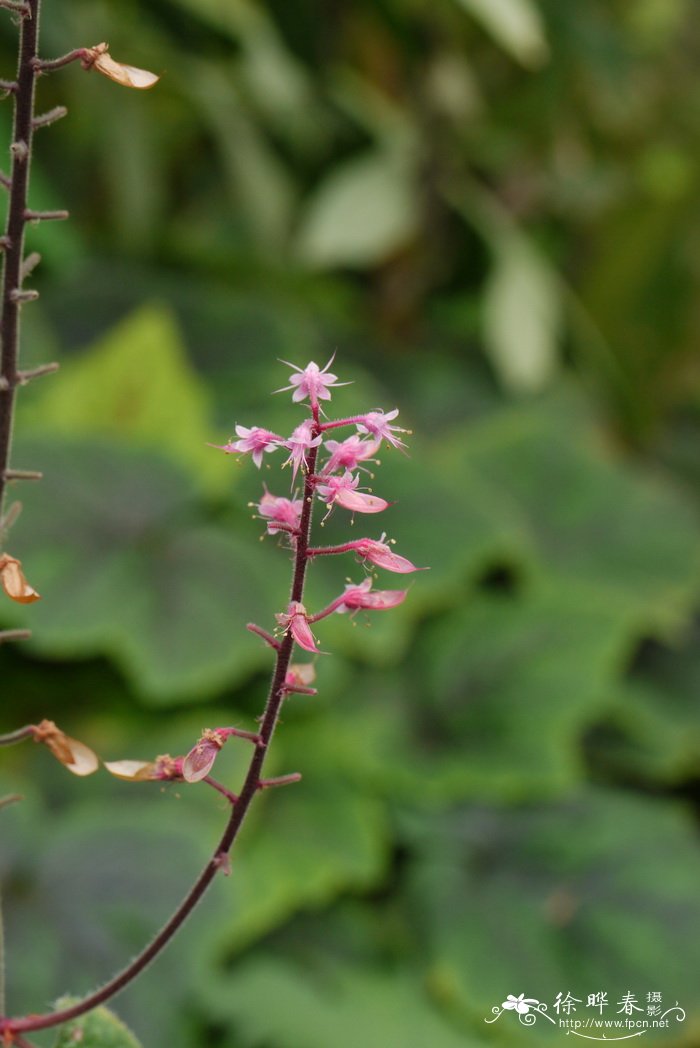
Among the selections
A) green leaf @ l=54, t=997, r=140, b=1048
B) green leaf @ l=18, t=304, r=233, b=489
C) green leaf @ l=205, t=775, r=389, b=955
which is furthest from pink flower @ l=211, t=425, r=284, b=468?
green leaf @ l=18, t=304, r=233, b=489

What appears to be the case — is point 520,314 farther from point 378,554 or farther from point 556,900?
point 378,554

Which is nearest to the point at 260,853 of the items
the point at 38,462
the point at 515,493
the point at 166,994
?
the point at 166,994

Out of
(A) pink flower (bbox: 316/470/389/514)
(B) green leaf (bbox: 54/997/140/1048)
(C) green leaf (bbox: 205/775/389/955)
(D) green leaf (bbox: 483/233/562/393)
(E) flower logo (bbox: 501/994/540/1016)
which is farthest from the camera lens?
(D) green leaf (bbox: 483/233/562/393)

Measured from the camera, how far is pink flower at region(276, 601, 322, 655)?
301 mm

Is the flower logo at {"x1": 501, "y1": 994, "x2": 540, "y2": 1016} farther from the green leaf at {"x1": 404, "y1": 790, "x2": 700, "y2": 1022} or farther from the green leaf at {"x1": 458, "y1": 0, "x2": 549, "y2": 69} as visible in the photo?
the green leaf at {"x1": 458, "y1": 0, "x2": 549, "y2": 69}

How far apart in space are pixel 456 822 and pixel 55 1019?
1.27m

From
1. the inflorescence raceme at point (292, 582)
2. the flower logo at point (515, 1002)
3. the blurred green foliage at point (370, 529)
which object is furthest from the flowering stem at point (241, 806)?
the blurred green foliage at point (370, 529)

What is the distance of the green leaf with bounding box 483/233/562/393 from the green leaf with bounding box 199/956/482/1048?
112 cm

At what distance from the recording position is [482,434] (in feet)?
7.20

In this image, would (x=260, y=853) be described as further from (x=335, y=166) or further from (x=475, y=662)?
(x=335, y=166)

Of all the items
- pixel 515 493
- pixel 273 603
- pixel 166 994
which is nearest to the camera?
pixel 166 994

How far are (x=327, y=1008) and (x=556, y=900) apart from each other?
0.34 metres

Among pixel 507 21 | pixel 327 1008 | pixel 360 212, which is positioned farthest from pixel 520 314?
pixel 327 1008

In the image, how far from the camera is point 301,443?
0.30 m
